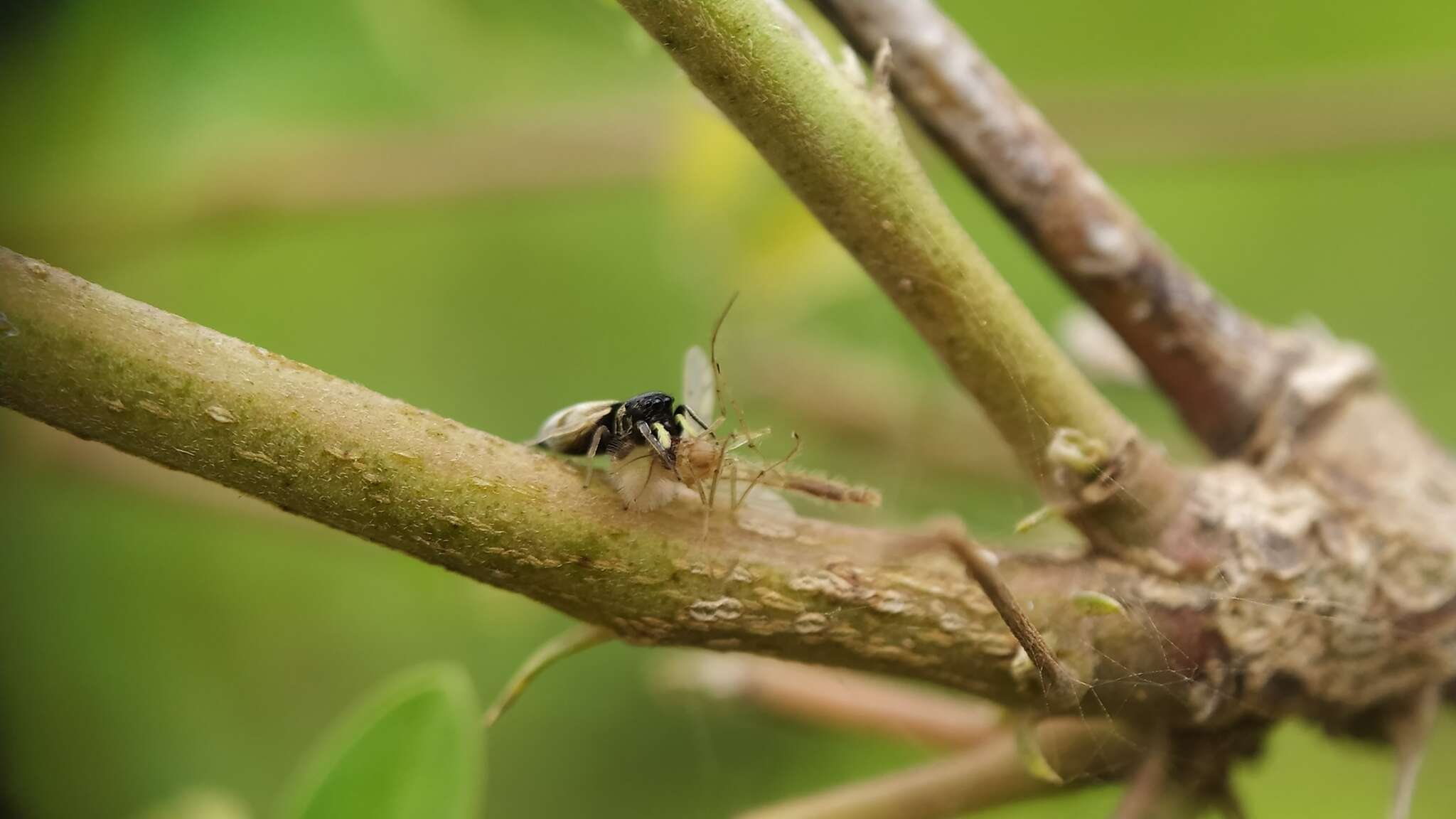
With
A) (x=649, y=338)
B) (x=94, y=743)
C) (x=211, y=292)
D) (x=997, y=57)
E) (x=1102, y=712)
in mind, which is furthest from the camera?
(x=997, y=57)

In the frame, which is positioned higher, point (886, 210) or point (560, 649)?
point (886, 210)

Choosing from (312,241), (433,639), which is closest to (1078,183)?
(433,639)

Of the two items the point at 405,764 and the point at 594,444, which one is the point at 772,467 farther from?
the point at 405,764

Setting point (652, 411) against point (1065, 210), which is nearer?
point (652, 411)

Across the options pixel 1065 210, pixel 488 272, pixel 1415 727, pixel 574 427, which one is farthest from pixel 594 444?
pixel 488 272

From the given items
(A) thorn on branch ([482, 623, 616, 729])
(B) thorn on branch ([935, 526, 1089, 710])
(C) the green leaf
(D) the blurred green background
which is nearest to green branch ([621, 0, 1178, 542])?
(B) thorn on branch ([935, 526, 1089, 710])

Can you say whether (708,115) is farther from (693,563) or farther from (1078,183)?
(693,563)
